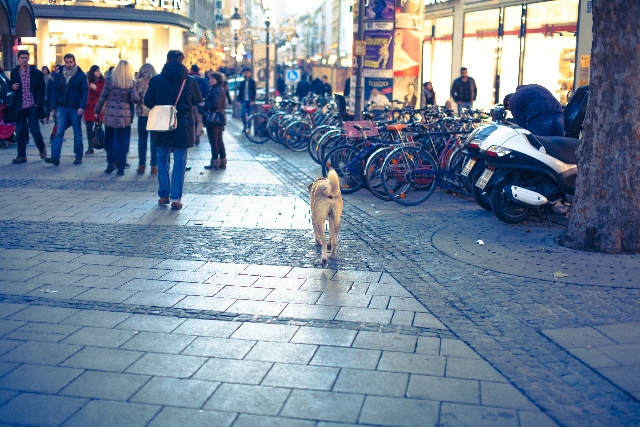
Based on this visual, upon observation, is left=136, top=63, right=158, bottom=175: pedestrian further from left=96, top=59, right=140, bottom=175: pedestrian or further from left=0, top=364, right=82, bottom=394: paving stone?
left=0, top=364, right=82, bottom=394: paving stone

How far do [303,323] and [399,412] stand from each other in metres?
1.61

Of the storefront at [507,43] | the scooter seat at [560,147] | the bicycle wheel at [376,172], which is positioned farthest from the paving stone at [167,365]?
the storefront at [507,43]

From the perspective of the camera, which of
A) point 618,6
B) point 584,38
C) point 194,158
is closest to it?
point 618,6

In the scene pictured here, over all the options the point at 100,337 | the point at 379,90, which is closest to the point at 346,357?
the point at 100,337

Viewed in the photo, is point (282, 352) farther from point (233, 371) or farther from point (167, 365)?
point (167, 365)

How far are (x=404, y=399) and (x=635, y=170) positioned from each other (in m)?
4.54

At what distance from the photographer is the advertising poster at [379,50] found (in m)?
18.0

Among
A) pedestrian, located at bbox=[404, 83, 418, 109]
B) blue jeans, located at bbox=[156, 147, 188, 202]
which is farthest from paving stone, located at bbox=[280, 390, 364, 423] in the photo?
pedestrian, located at bbox=[404, 83, 418, 109]

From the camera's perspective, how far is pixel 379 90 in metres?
19.0

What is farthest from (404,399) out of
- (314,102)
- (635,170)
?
(314,102)

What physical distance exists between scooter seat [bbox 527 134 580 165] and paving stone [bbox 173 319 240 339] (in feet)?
17.0

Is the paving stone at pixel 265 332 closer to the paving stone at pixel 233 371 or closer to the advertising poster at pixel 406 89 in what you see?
the paving stone at pixel 233 371

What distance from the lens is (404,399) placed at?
4.23 m

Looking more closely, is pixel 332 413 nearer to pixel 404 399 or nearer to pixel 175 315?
pixel 404 399
